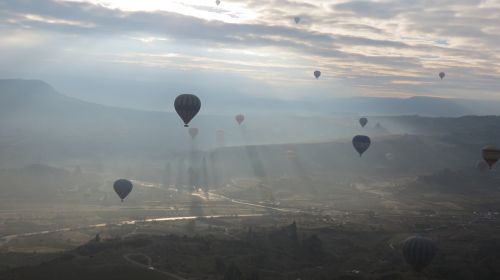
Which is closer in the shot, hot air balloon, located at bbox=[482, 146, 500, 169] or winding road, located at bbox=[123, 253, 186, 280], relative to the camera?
winding road, located at bbox=[123, 253, 186, 280]

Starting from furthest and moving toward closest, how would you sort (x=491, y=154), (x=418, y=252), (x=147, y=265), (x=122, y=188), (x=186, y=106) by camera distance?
(x=491, y=154) < (x=122, y=188) < (x=186, y=106) < (x=147, y=265) < (x=418, y=252)

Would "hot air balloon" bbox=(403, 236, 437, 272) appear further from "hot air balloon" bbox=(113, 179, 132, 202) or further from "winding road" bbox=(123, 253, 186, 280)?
"hot air balloon" bbox=(113, 179, 132, 202)

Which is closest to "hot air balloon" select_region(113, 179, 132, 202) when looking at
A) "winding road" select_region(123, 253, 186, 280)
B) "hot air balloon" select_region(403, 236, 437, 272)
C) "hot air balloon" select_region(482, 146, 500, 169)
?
"winding road" select_region(123, 253, 186, 280)

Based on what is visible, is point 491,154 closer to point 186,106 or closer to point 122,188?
point 186,106

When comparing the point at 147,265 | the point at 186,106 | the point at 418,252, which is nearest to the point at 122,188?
the point at 186,106

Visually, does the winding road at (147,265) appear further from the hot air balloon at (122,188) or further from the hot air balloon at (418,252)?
the hot air balloon at (122,188)

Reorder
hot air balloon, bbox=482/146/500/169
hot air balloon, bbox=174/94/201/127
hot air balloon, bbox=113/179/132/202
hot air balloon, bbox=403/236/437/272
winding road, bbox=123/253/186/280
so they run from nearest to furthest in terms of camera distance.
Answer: winding road, bbox=123/253/186/280
hot air balloon, bbox=403/236/437/272
hot air balloon, bbox=174/94/201/127
hot air balloon, bbox=113/179/132/202
hot air balloon, bbox=482/146/500/169

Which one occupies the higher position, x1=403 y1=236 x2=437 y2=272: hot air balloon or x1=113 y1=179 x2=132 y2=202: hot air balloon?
x1=113 y1=179 x2=132 y2=202: hot air balloon

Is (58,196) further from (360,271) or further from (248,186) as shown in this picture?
(360,271)
